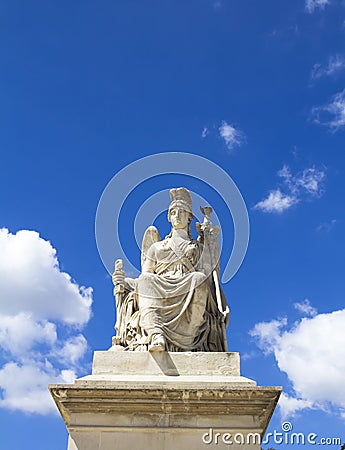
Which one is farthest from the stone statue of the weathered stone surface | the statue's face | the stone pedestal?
the stone pedestal

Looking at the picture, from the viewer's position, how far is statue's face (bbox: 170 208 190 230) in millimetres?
12070

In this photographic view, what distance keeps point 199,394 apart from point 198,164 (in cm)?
443

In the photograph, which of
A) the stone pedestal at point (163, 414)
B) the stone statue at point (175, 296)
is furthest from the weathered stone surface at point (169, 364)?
the stone pedestal at point (163, 414)

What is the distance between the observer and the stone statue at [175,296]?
10367mm

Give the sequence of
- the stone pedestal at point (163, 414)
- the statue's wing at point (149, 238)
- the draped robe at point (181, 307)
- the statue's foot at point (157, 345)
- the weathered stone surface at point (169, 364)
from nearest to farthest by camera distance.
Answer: the stone pedestal at point (163, 414) < the weathered stone surface at point (169, 364) < the statue's foot at point (157, 345) < the draped robe at point (181, 307) < the statue's wing at point (149, 238)

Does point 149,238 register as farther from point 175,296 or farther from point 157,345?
point 157,345

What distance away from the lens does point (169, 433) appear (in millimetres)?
8641

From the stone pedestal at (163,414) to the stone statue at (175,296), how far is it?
1256 mm

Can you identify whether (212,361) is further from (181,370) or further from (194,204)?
(194,204)

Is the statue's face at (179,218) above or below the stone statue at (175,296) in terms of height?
above

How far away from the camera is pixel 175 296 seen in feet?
35.0

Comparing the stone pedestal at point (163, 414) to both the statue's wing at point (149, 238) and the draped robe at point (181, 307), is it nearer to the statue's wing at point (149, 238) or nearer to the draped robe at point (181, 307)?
the draped robe at point (181, 307)

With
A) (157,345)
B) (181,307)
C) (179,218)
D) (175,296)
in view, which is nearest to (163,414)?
(157,345)

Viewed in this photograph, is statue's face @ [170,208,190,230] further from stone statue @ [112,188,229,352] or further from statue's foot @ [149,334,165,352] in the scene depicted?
statue's foot @ [149,334,165,352]
